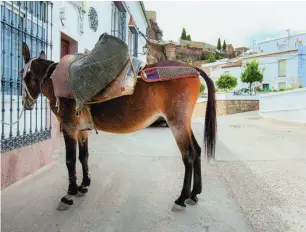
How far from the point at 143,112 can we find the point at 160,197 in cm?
111

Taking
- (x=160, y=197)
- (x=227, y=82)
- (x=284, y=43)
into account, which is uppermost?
(x=284, y=43)

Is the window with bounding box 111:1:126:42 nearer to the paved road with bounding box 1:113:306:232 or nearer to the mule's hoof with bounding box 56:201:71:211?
the paved road with bounding box 1:113:306:232

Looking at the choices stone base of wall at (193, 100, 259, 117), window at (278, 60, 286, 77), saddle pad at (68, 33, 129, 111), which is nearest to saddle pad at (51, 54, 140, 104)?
saddle pad at (68, 33, 129, 111)

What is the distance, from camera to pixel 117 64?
2.94 m

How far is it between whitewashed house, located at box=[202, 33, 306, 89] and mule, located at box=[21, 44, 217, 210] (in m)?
32.5

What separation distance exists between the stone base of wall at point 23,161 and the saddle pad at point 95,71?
1.41 m

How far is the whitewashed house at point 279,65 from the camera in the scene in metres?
33.4

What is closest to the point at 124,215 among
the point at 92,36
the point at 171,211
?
the point at 171,211

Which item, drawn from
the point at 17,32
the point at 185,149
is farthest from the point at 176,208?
the point at 17,32

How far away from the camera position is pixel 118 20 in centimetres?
1052

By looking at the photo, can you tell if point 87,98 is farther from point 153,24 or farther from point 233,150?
point 153,24

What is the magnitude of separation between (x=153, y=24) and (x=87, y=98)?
37067mm

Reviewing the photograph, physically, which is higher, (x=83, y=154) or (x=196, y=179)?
(x=83, y=154)

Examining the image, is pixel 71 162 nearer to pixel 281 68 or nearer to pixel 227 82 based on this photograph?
pixel 227 82
